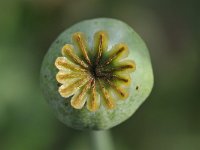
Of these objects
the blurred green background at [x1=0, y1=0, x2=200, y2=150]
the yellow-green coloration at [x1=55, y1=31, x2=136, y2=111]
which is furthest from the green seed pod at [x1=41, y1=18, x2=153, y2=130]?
the blurred green background at [x1=0, y1=0, x2=200, y2=150]

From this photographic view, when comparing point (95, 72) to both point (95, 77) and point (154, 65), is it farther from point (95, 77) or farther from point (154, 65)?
point (154, 65)

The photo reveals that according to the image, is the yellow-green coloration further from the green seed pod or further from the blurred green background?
the blurred green background

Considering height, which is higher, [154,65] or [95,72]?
[154,65]

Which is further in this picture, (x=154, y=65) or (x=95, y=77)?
(x=154, y=65)

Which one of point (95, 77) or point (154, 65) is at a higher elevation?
point (154, 65)

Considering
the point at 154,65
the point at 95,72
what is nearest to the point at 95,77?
the point at 95,72

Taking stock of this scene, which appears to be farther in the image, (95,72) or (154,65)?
(154,65)
